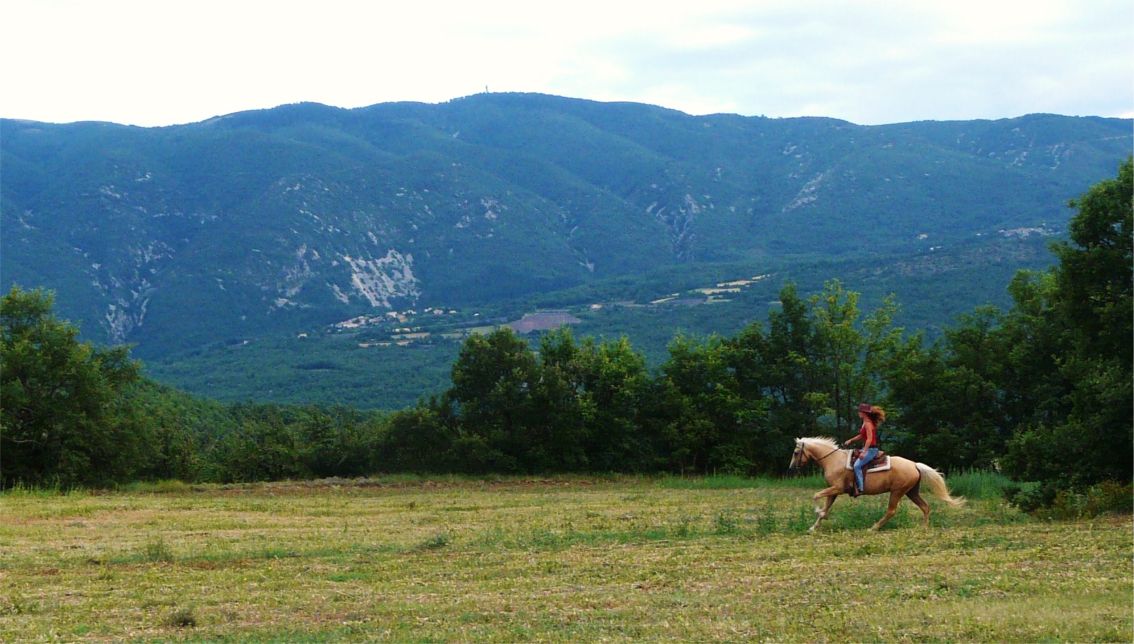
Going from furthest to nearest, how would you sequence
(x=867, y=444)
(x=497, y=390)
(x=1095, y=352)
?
1. (x=497, y=390)
2. (x=1095, y=352)
3. (x=867, y=444)

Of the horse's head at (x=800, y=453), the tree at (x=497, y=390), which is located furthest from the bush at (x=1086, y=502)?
the tree at (x=497, y=390)

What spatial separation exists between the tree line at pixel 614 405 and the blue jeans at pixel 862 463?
17.9 m

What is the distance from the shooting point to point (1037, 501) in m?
19.7

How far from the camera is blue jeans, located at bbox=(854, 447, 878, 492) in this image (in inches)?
749

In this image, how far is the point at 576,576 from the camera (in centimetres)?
1434

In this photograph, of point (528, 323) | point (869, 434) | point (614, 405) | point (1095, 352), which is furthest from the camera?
point (528, 323)

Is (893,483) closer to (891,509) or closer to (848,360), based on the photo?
(891,509)

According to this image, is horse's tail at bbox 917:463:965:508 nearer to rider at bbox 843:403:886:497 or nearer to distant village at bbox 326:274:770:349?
rider at bbox 843:403:886:497

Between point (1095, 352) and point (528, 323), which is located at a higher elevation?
point (1095, 352)

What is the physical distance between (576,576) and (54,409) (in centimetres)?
2848

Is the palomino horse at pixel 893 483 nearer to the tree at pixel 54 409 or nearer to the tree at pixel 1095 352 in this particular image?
the tree at pixel 1095 352

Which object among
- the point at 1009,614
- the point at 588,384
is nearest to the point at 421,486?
the point at 588,384

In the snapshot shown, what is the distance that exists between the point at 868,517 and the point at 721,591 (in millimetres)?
8068

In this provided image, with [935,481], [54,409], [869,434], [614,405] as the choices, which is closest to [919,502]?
[935,481]
